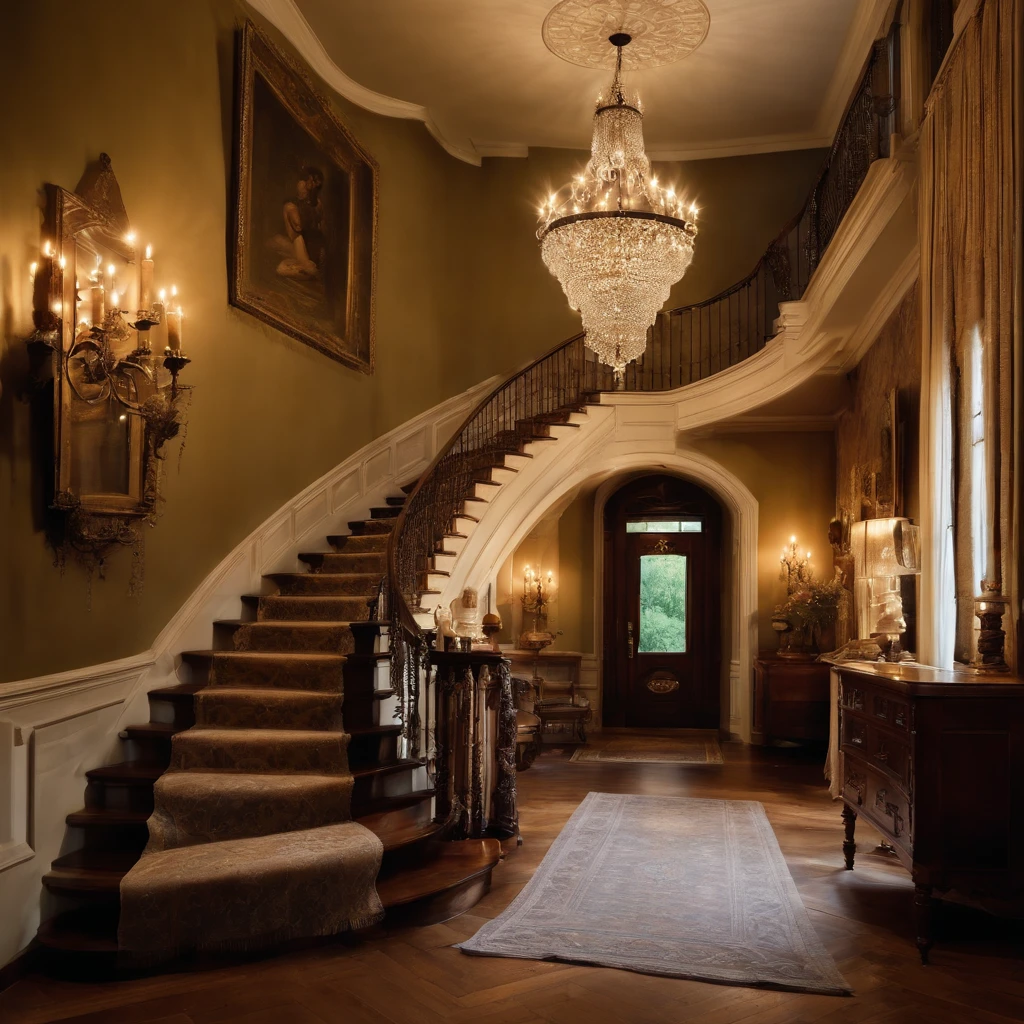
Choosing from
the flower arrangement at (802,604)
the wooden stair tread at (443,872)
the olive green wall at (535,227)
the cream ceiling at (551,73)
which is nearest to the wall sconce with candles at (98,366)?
the wooden stair tread at (443,872)

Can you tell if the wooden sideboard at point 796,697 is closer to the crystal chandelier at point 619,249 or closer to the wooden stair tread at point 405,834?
the crystal chandelier at point 619,249

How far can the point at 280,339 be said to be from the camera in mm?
7691

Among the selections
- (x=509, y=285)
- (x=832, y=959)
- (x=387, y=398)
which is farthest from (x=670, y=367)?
(x=832, y=959)

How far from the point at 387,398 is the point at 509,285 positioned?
2624 mm

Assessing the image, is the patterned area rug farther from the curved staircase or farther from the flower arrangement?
the curved staircase

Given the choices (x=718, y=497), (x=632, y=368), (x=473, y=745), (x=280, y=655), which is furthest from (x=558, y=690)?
(x=473, y=745)

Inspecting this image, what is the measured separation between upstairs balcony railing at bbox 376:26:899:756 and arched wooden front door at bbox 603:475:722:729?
5.10 ft

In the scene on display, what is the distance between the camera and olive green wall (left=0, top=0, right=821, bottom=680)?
450 centimetres

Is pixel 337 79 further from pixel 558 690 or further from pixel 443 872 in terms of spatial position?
pixel 443 872

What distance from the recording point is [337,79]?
902 cm

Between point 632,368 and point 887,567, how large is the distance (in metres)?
5.69

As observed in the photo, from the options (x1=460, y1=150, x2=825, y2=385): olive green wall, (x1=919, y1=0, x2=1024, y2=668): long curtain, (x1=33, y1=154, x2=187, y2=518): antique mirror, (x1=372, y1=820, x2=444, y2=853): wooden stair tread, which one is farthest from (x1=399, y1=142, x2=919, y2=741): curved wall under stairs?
(x1=33, y1=154, x2=187, y2=518): antique mirror

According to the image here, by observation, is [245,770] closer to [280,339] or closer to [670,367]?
[280,339]

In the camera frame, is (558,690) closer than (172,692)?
No
